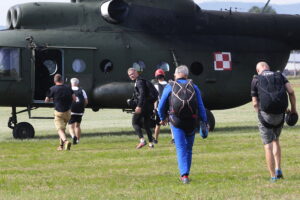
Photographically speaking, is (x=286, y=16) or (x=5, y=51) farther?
(x=286, y=16)

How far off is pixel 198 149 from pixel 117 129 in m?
7.99

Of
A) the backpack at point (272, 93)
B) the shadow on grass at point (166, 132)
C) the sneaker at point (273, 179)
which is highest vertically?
the backpack at point (272, 93)

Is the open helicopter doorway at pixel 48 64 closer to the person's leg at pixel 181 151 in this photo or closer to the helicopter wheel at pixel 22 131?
the helicopter wheel at pixel 22 131

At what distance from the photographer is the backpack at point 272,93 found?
11656 mm

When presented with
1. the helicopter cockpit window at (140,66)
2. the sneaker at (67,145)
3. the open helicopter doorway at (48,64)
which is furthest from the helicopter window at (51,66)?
the sneaker at (67,145)

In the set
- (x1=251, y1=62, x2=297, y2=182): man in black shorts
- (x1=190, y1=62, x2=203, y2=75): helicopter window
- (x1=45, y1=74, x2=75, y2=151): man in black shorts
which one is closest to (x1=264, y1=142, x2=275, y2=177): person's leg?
(x1=251, y1=62, x2=297, y2=182): man in black shorts

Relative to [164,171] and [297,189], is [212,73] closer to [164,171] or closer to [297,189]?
[164,171]

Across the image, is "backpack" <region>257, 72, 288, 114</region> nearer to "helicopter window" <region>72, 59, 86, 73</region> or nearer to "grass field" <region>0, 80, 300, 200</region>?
"grass field" <region>0, 80, 300, 200</region>

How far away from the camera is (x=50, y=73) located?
22016 mm

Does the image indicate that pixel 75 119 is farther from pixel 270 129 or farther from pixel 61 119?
pixel 270 129

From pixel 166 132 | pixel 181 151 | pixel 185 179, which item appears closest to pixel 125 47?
pixel 166 132

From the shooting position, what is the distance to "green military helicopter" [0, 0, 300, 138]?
2172 cm

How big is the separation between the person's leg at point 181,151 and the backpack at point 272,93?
4.16 feet

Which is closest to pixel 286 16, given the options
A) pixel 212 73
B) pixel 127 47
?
pixel 212 73
